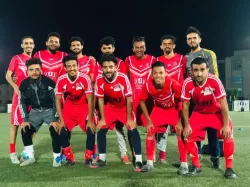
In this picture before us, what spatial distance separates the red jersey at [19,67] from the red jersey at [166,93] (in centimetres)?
194

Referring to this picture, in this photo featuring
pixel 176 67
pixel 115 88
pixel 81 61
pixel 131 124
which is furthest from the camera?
pixel 81 61

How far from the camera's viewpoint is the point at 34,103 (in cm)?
464

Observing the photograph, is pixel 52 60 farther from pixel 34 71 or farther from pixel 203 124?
pixel 203 124

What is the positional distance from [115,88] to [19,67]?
1616 millimetres

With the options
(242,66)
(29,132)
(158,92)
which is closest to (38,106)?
(29,132)

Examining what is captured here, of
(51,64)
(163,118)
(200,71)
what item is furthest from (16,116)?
(200,71)

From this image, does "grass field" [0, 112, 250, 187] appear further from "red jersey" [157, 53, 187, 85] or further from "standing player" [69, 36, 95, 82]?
"standing player" [69, 36, 95, 82]

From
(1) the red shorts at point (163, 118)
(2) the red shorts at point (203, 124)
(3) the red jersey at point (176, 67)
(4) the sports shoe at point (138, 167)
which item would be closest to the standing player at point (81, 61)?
(3) the red jersey at point (176, 67)

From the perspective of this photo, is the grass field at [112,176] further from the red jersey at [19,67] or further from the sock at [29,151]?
the red jersey at [19,67]

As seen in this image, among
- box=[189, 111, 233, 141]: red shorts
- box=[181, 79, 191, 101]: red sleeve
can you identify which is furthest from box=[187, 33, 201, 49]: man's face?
box=[189, 111, 233, 141]: red shorts

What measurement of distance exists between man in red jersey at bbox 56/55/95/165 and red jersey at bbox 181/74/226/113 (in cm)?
133

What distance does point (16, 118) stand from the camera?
4.88 meters

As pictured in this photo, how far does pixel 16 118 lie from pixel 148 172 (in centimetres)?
217

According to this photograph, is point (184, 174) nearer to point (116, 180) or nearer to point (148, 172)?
point (148, 172)
